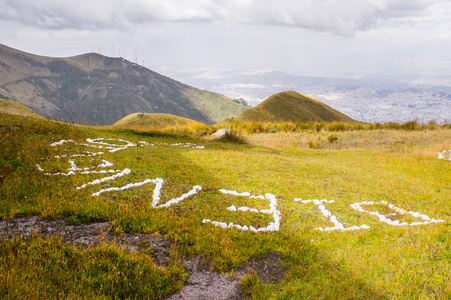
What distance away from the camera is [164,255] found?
564cm

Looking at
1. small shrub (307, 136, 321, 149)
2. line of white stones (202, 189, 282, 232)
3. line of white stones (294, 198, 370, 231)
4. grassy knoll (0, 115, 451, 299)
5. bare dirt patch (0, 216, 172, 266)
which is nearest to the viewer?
grassy knoll (0, 115, 451, 299)

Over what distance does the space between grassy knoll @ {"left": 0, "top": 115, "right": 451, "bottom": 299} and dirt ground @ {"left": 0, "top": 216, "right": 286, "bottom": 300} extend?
182 millimetres

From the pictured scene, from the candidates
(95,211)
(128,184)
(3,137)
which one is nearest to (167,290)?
(95,211)

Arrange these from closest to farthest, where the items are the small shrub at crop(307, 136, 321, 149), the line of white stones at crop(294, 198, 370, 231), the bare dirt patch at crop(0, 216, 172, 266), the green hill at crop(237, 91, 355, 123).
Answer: the bare dirt patch at crop(0, 216, 172, 266) < the line of white stones at crop(294, 198, 370, 231) < the small shrub at crop(307, 136, 321, 149) < the green hill at crop(237, 91, 355, 123)

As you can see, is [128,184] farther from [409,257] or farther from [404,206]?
[404,206]

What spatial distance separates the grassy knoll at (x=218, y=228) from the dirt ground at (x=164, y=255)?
18cm

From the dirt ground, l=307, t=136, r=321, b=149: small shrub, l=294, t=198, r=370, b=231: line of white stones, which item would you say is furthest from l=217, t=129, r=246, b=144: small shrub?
the dirt ground

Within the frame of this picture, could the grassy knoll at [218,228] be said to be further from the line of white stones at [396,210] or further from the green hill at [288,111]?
the green hill at [288,111]

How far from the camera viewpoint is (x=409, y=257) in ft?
18.9

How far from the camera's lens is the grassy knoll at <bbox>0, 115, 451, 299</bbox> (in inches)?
182

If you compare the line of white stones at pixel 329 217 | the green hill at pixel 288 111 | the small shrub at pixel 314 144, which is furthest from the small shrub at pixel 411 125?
the line of white stones at pixel 329 217

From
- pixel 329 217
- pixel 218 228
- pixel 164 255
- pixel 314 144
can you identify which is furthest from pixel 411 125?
pixel 164 255

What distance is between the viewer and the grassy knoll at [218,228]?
463cm

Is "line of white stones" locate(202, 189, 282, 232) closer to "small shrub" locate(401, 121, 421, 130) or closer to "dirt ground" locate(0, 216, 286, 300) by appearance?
"dirt ground" locate(0, 216, 286, 300)
